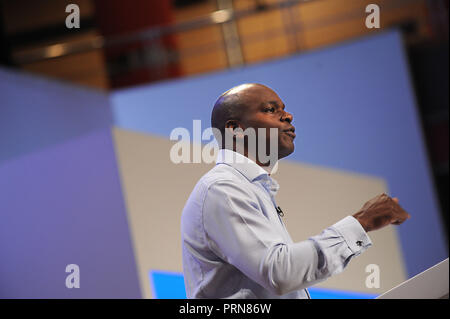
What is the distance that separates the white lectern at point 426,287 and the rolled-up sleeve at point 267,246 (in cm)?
13

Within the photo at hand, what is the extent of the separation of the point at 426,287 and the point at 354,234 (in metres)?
0.20

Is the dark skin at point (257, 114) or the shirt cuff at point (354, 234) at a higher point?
the dark skin at point (257, 114)

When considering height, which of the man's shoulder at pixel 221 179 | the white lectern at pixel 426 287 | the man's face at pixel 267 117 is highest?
the man's face at pixel 267 117

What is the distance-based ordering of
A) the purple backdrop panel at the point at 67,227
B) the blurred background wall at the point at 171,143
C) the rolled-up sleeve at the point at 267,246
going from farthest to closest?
the purple backdrop panel at the point at 67,227 < the blurred background wall at the point at 171,143 < the rolled-up sleeve at the point at 267,246

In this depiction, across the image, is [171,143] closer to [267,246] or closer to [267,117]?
[267,117]

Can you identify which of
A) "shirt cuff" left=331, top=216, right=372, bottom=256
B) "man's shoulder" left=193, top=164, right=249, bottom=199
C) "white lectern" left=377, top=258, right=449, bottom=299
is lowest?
"white lectern" left=377, top=258, right=449, bottom=299

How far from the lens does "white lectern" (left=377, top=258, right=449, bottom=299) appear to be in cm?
118

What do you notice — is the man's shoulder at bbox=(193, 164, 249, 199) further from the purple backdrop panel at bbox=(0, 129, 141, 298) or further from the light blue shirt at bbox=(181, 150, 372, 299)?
the purple backdrop panel at bbox=(0, 129, 141, 298)

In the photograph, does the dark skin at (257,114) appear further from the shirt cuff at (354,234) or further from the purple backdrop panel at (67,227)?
the purple backdrop panel at (67,227)

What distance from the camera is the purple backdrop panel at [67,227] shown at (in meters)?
2.54

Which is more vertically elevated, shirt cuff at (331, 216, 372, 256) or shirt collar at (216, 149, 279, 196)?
shirt collar at (216, 149, 279, 196)

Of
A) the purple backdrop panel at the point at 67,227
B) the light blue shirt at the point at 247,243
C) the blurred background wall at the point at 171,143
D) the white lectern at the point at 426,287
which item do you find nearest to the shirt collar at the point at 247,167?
the light blue shirt at the point at 247,243

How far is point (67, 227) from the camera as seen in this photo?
2.63 m

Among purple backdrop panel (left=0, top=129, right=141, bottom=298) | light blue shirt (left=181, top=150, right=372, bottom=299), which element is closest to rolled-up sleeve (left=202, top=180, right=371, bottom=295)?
light blue shirt (left=181, top=150, right=372, bottom=299)
